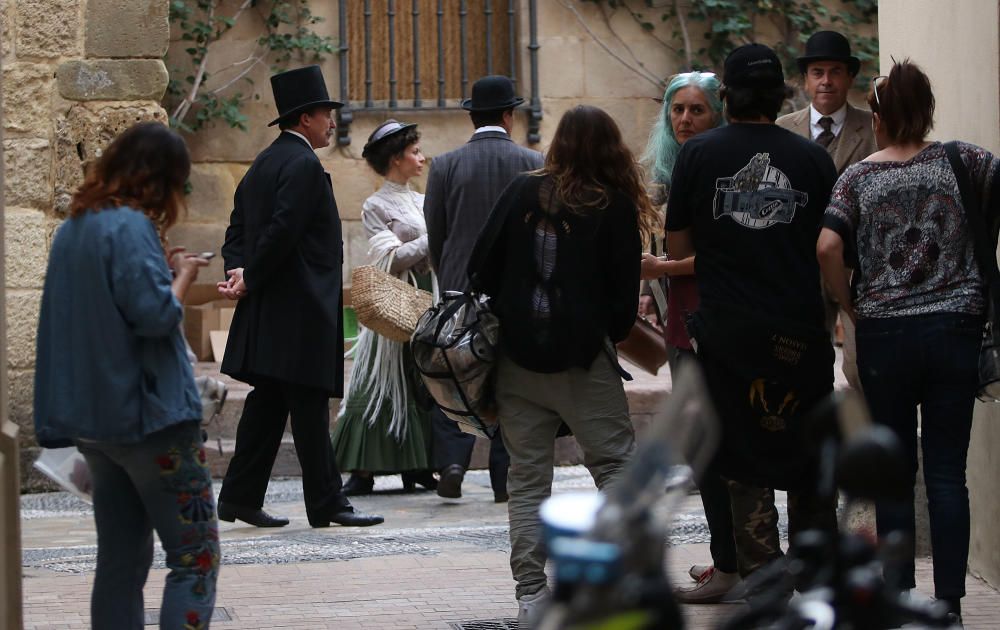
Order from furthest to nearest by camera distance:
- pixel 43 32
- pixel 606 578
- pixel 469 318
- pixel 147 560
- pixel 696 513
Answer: pixel 43 32, pixel 696 513, pixel 469 318, pixel 147 560, pixel 606 578

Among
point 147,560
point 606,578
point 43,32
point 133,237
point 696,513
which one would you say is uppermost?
point 43,32

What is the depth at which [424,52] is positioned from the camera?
12453mm

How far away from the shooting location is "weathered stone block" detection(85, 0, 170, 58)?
28.9 feet

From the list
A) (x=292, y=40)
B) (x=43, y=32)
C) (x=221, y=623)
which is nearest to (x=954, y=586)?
(x=221, y=623)

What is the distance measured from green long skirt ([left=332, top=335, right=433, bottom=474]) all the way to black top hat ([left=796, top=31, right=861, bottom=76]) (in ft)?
10.1

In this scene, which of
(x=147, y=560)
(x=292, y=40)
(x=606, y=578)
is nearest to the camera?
(x=606, y=578)

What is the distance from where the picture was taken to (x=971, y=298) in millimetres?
4871

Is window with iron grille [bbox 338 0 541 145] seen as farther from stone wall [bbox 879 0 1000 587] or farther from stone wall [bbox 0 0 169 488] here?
stone wall [bbox 879 0 1000 587]

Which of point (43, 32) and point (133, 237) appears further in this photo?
point (43, 32)

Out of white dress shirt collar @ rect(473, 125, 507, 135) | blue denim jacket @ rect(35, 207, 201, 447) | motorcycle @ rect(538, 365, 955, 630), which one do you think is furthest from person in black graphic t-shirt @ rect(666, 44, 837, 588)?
white dress shirt collar @ rect(473, 125, 507, 135)

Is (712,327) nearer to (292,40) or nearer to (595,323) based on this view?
(595,323)

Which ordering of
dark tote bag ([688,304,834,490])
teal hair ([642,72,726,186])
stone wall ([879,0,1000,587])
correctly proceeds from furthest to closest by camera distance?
teal hair ([642,72,726,186]), stone wall ([879,0,1000,587]), dark tote bag ([688,304,834,490])

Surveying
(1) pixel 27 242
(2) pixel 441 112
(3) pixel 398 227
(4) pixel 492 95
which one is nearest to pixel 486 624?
(4) pixel 492 95

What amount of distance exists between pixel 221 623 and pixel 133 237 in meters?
1.81
